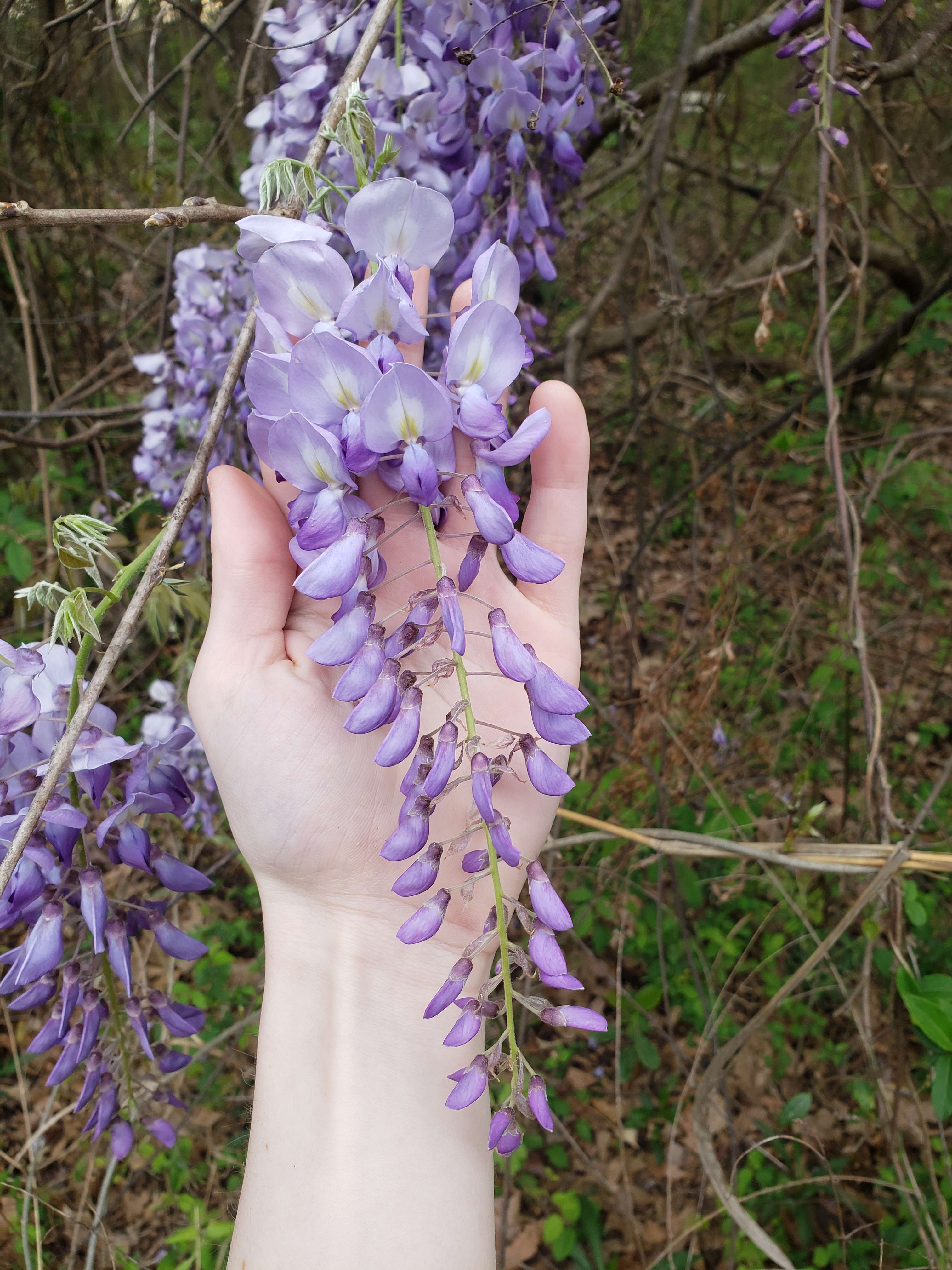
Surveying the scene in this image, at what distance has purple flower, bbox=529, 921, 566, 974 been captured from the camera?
893mm

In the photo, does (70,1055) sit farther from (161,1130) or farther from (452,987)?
(452,987)

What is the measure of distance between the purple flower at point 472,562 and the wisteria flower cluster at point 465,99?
0.93 metres

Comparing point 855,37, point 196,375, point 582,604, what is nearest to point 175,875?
point 196,375

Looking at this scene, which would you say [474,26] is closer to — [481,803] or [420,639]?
[420,639]

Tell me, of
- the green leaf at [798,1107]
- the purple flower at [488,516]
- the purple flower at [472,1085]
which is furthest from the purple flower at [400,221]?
the green leaf at [798,1107]

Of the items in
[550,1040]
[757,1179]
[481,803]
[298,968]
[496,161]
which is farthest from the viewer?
[550,1040]

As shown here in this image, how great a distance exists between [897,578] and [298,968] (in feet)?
9.67

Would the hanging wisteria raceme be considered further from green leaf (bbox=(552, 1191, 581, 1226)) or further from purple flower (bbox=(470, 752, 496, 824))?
green leaf (bbox=(552, 1191, 581, 1226))

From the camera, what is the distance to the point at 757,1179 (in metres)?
2.32

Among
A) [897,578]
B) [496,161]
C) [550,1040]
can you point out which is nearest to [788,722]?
[897,578]

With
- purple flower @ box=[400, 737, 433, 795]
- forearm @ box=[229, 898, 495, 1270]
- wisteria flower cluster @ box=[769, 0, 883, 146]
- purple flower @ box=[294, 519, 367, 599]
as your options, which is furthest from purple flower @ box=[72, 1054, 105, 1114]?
wisteria flower cluster @ box=[769, 0, 883, 146]

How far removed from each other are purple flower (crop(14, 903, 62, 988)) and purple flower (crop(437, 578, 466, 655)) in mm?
657

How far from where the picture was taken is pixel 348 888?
1312mm

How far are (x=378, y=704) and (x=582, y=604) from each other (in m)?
3.39
